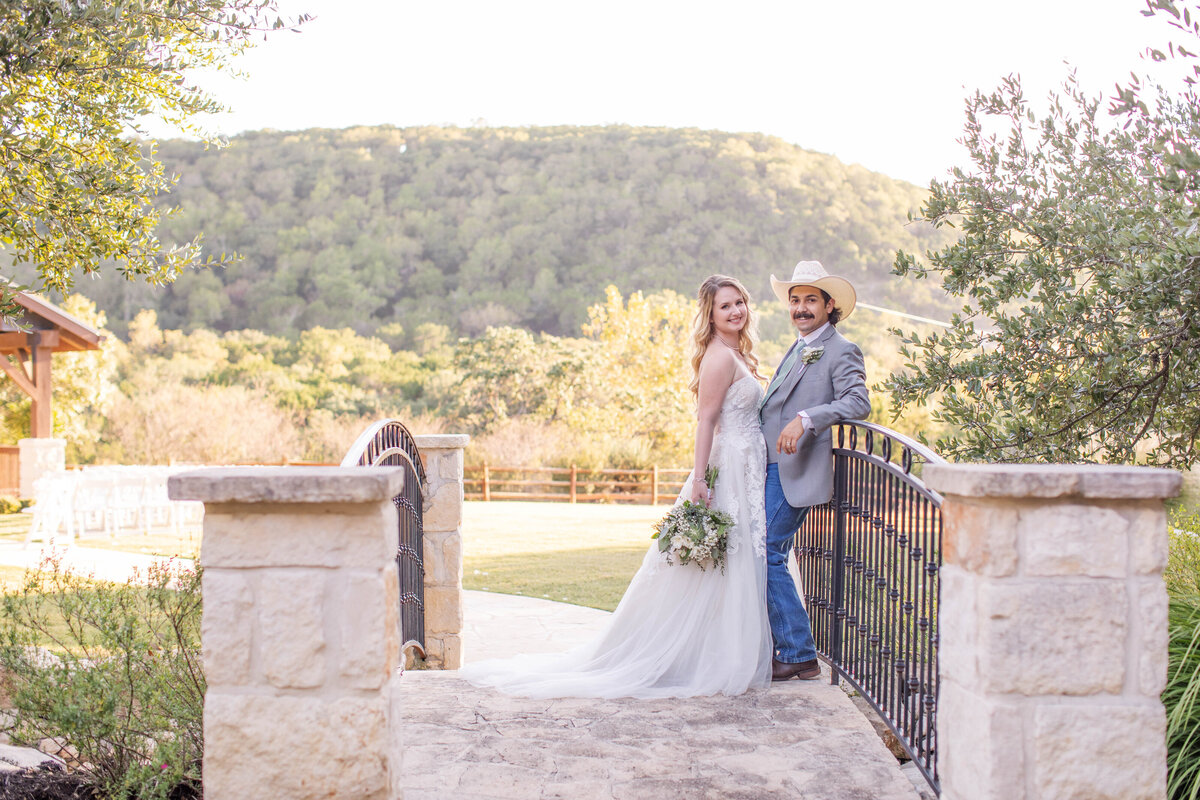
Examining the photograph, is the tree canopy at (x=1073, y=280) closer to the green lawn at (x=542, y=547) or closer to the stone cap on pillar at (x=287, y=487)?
the stone cap on pillar at (x=287, y=487)

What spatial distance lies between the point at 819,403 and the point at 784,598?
0.93 metres

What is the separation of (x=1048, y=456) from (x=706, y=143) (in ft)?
185

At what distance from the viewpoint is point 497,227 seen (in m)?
50.2

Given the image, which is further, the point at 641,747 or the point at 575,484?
the point at 575,484

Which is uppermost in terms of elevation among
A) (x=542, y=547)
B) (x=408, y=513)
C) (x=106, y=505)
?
(x=408, y=513)

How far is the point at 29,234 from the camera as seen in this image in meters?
4.20

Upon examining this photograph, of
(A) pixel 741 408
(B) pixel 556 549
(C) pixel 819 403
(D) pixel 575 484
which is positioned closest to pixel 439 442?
(A) pixel 741 408

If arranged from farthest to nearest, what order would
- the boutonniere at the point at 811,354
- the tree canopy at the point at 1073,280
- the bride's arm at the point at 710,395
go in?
the bride's arm at the point at 710,395 < the boutonniere at the point at 811,354 < the tree canopy at the point at 1073,280

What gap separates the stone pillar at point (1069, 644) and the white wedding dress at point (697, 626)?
1829mm

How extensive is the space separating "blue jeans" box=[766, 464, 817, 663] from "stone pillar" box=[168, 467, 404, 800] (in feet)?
7.62

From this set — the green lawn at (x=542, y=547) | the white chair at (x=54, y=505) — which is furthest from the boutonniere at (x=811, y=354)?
the white chair at (x=54, y=505)

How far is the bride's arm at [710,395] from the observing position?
437 centimetres

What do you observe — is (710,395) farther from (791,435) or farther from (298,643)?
(298,643)

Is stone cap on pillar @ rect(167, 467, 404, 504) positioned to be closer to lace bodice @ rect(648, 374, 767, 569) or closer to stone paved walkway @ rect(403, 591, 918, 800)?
stone paved walkway @ rect(403, 591, 918, 800)
